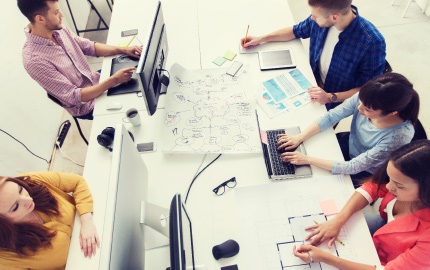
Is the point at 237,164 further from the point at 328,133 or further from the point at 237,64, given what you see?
the point at 237,64

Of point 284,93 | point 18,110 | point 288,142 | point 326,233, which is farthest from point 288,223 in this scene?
point 18,110

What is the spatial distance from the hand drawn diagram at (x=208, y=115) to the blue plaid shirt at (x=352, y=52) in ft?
1.72

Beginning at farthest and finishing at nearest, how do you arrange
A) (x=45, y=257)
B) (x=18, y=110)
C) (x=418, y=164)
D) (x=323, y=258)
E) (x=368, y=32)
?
Result: (x=18, y=110)
(x=368, y=32)
(x=45, y=257)
(x=323, y=258)
(x=418, y=164)

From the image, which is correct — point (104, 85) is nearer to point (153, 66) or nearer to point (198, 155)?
point (153, 66)

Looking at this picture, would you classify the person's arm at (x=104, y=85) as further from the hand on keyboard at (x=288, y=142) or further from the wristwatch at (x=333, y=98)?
the wristwatch at (x=333, y=98)

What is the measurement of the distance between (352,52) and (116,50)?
1466 millimetres

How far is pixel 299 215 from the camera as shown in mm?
1382

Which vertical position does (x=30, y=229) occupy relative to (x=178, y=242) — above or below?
above

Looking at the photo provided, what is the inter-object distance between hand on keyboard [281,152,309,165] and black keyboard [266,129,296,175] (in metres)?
0.02

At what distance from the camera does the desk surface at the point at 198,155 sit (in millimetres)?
1382

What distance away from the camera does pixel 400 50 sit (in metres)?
3.05

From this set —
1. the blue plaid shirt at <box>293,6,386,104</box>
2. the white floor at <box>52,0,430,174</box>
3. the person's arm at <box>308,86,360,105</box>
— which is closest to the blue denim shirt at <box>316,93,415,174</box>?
the person's arm at <box>308,86,360,105</box>

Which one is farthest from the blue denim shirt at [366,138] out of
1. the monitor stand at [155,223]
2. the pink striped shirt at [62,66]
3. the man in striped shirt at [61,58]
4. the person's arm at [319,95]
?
the pink striped shirt at [62,66]

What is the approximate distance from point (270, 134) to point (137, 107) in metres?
0.79
